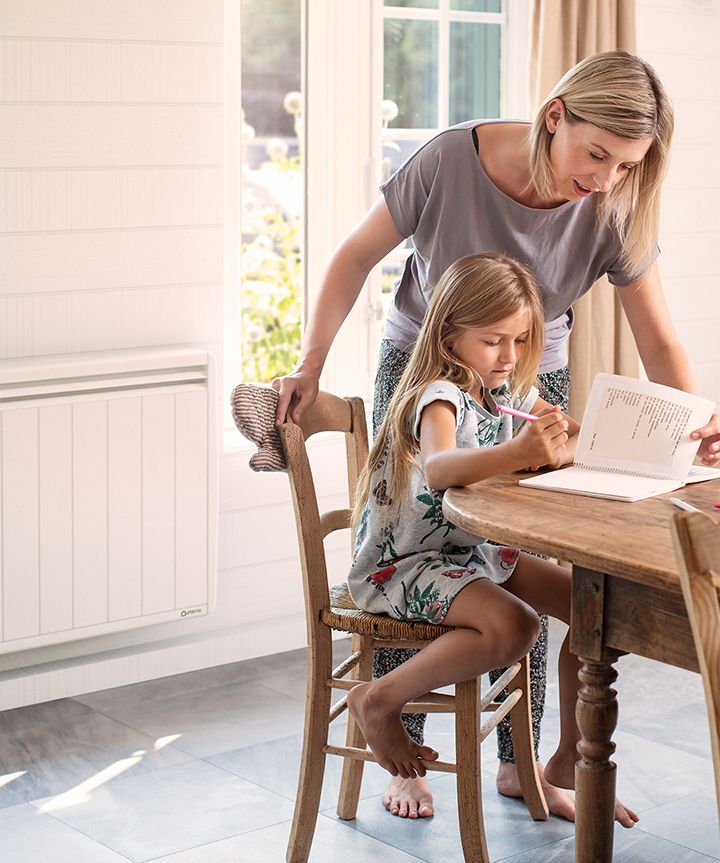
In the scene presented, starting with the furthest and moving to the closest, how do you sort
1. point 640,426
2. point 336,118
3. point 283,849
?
point 336,118 < point 283,849 < point 640,426

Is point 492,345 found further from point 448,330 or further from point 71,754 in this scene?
point 71,754

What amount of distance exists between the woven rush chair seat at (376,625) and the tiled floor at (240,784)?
47 cm

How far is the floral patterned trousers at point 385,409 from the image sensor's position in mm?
2439

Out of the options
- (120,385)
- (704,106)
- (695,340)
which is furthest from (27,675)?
(704,106)

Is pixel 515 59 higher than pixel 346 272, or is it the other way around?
pixel 515 59

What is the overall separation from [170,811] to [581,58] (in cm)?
224

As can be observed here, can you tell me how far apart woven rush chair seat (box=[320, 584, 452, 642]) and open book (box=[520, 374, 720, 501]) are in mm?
286

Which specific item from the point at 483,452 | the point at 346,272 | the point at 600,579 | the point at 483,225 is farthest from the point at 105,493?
the point at 600,579

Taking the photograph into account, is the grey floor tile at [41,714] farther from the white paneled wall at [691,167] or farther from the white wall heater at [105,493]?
the white paneled wall at [691,167]

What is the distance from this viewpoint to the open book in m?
1.96

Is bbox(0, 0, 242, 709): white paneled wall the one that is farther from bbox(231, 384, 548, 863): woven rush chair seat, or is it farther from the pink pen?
the pink pen

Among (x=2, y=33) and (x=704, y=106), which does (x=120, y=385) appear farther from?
(x=704, y=106)

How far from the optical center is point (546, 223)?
228cm

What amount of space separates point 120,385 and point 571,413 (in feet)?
4.33
